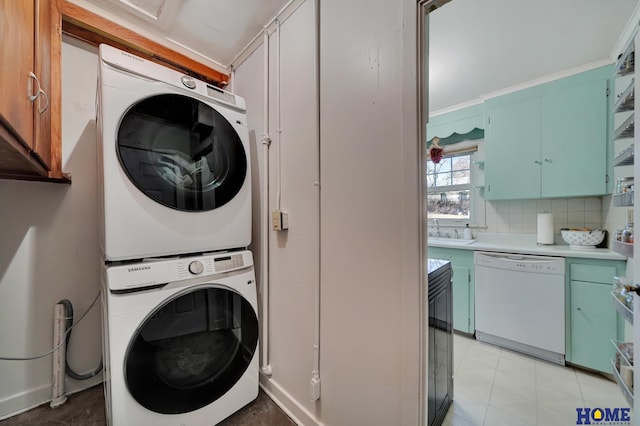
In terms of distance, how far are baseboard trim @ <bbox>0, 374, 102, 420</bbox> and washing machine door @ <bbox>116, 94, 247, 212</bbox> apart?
140cm

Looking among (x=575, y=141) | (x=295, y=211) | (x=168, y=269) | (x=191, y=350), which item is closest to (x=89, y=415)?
(x=191, y=350)

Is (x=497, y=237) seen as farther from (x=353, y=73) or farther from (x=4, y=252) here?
(x=4, y=252)

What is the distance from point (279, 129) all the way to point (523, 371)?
8.21 ft

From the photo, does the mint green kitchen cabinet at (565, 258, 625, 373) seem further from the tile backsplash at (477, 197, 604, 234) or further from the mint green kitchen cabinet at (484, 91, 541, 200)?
the mint green kitchen cabinet at (484, 91, 541, 200)

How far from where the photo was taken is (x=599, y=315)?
168 cm

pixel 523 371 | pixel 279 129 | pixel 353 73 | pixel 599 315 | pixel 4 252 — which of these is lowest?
pixel 523 371

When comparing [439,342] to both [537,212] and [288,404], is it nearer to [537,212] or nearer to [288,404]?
[288,404]

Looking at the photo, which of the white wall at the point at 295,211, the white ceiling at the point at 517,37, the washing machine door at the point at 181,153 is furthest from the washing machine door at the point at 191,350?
the white ceiling at the point at 517,37

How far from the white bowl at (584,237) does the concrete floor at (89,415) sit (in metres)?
2.58

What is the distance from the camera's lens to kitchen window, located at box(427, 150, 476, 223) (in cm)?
281

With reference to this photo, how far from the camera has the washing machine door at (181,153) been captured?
1014 millimetres

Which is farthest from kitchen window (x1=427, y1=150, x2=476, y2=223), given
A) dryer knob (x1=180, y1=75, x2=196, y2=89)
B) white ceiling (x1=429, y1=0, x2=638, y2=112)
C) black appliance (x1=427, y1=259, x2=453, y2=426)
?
dryer knob (x1=180, y1=75, x2=196, y2=89)

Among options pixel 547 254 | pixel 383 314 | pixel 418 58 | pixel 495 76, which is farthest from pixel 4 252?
pixel 495 76

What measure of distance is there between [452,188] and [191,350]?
3.06m
